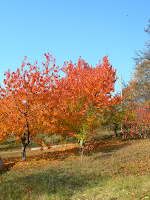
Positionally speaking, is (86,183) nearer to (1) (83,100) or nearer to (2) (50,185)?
(2) (50,185)

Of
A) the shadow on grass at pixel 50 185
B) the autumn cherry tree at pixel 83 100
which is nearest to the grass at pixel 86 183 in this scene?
the shadow on grass at pixel 50 185

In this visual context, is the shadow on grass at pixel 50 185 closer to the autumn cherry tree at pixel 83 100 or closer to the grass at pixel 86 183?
the grass at pixel 86 183

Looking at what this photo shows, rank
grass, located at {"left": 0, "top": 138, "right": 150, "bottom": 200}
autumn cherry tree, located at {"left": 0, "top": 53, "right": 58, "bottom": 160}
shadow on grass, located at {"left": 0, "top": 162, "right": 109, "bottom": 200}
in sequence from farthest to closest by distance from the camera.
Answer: autumn cherry tree, located at {"left": 0, "top": 53, "right": 58, "bottom": 160} < shadow on grass, located at {"left": 0, "top": 162, "right": 109, "bottom": 200} < grass, located at {"left": 0, "top": 138, "right": 150, "bottom": 200}

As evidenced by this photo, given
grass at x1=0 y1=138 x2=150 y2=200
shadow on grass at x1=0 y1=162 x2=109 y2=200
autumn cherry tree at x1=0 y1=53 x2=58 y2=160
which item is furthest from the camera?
autumn cherry tree at x1=0 y1=53 x2=58 y2=160

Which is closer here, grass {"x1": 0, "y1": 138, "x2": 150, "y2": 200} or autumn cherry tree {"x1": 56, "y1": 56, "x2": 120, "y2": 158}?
grass {"x1": 0, "y1": 138, "x2": 150, "y2": 200}

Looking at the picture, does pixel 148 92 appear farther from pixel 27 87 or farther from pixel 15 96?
pixel 15 96

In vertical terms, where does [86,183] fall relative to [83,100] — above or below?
A: below

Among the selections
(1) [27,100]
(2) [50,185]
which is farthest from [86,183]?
(1) [27,100]

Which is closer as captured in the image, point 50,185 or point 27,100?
point 50,185

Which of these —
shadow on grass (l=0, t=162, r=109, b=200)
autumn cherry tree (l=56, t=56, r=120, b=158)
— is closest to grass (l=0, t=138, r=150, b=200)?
shadow on grass (l=0, t=162, r=109, b=200)

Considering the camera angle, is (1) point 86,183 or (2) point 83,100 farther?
(2) point 83,100

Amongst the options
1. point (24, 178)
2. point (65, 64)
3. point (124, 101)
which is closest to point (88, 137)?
point (24, 178)

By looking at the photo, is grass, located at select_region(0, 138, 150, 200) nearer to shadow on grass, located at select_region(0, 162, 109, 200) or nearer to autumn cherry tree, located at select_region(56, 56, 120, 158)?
shadow on grass, located at select_region(0, 162, 109, 200)

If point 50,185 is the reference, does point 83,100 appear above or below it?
above
